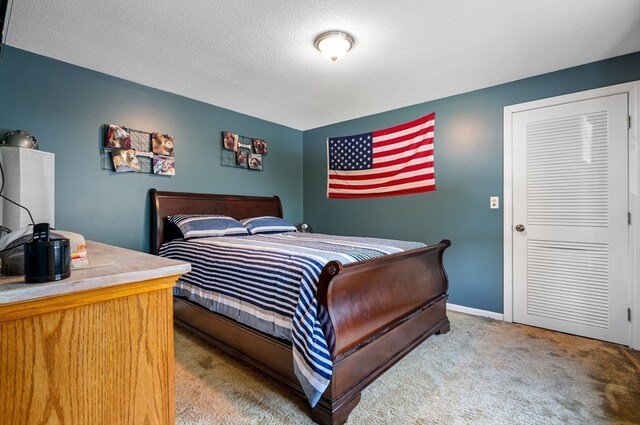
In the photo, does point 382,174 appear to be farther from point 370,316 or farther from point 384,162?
point 370,316

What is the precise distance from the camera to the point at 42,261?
676 mm

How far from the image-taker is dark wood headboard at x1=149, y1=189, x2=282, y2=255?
3.16 metres

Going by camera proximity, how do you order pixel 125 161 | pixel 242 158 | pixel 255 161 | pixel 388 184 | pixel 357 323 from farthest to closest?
pixel 255 161 < pixel 242 158 < pixel 388 184 < pixel 125 161 < pixel 357 323

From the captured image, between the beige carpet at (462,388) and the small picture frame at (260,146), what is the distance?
8.26ft

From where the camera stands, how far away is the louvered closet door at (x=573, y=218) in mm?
2494

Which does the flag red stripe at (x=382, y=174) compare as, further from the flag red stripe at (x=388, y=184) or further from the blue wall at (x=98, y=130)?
the blue wall at (x=98, y=130)

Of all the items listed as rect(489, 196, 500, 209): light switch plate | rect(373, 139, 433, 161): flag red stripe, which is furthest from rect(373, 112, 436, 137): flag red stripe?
rect(489, 196, 500, 209): light switch plate

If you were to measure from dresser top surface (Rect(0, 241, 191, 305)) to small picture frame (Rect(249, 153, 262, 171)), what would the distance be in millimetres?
3208

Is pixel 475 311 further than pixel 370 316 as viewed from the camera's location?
Yes

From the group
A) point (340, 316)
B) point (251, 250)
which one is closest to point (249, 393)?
point (340, 316)

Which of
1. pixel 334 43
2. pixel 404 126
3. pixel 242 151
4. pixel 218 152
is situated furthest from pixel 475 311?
pixel 218 152

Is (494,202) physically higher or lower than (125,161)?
lower

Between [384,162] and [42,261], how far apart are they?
3548 millimetres

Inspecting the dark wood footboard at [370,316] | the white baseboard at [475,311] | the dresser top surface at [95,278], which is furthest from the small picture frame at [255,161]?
the dresser top surface at [95,278]
